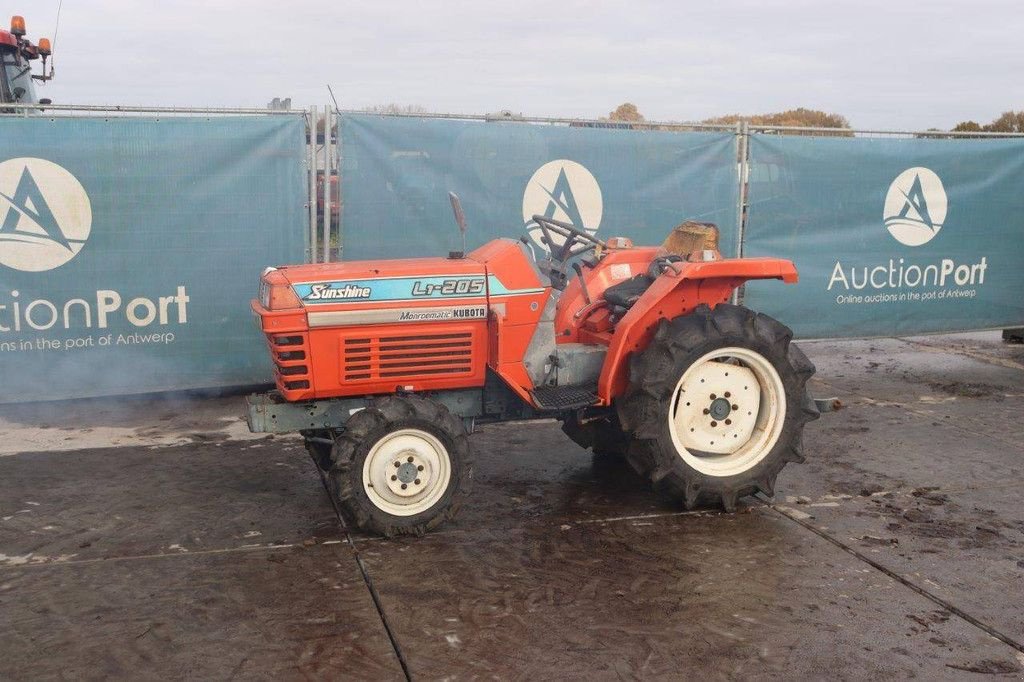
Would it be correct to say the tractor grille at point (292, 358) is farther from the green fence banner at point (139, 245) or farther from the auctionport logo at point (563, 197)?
the auctionport logo at point (563, 197)

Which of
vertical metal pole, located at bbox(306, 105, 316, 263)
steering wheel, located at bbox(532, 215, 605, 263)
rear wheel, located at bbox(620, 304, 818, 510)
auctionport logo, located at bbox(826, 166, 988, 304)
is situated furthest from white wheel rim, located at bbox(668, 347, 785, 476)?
auctionport logo, located at bbox(826, 166, 988, 304)

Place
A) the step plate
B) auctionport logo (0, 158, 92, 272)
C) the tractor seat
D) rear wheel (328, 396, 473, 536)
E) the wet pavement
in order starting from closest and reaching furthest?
the wet pavement → rear wheel (328, 396, 473, 536) → the step plate → the tractor seat → auctionport logo (0, 158, 92, 272)

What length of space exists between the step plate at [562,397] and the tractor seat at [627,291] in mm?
515

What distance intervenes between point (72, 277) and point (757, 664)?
564 centimetres

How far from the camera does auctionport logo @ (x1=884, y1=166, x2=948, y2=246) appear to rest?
9.34 metres

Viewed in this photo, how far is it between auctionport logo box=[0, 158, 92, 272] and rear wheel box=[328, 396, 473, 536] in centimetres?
345

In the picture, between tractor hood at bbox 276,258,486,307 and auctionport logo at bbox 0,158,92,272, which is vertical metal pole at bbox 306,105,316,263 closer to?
auctionport logo at bbox 0,158,92,272

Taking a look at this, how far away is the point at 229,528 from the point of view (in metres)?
5.25

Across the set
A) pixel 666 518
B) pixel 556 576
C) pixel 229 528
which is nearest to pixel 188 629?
pixel 229 528

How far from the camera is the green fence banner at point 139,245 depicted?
24.1 feet

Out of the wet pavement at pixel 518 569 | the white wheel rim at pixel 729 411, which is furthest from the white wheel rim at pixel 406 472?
the white wheel rim at pixel 729 411

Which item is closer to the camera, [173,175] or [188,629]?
[188,629]

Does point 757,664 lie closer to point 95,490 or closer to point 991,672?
point 991,672

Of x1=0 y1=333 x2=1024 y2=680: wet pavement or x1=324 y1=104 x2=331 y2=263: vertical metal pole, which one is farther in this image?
x1=324 y1=104 x2=331 y2=263: vertical metal pole
